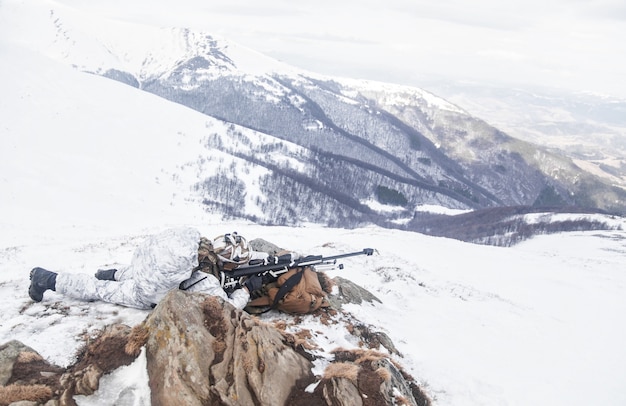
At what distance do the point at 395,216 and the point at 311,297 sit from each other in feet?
621

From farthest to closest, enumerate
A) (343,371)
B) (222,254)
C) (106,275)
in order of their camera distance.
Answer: (106,275) < (222,254) < (343,371)

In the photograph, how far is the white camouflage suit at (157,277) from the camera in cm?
857

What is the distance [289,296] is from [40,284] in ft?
21.9

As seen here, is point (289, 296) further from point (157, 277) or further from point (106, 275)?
point (106, 275)

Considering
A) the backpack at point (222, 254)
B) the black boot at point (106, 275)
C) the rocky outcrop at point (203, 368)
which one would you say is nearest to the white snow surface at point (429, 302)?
the rocky outcrop at point (203, 368)

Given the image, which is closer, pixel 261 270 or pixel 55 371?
pixel 55 371

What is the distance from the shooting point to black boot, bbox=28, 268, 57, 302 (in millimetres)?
9828

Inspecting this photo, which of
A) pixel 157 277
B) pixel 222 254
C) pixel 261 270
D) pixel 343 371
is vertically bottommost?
pixel 343 371

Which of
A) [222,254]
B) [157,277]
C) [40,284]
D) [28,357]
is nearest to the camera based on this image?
[28,357]

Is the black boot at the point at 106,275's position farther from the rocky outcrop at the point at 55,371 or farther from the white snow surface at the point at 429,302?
the rocky outcrop at the point at 55,371

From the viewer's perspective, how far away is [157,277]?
8664 mm

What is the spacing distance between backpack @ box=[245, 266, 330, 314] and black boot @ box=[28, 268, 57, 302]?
17.3 ft

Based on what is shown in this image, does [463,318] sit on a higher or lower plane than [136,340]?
lower

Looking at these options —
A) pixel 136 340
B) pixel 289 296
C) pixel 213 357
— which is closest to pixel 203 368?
pixel 213 357
